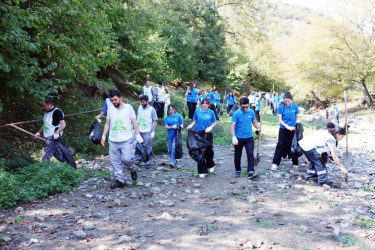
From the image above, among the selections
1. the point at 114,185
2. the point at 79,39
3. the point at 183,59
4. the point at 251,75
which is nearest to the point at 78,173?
the point at 114,185

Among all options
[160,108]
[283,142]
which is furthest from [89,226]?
[160,108]

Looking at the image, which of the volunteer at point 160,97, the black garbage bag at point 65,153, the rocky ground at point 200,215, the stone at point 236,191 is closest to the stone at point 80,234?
the rocky ground at point 200,215

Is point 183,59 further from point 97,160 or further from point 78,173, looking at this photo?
point 78,173

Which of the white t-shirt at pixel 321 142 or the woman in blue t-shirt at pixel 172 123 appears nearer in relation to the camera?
the white t-shirt at pixel 321 142

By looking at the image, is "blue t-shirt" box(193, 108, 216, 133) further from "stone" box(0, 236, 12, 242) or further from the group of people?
"stone" box(0, 236, 12, 242)

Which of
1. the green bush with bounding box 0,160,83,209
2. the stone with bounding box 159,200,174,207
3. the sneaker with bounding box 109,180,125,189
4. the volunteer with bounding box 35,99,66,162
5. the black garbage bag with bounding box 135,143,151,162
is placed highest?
the volunteer with bounding box 35,99,66,162

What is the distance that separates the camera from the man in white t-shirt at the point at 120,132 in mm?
6582

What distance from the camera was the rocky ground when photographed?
4406 millimetres

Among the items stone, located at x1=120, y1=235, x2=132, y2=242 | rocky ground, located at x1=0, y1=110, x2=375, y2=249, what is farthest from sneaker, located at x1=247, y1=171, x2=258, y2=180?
stone, located at x1=120, y1=235, x2=132, y2=242

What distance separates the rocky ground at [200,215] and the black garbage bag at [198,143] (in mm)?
585

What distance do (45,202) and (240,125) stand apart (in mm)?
4195

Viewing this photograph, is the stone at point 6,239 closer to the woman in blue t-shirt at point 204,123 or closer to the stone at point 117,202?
the stone at point 117,202

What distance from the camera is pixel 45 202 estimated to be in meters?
5.97

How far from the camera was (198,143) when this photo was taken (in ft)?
25.6
